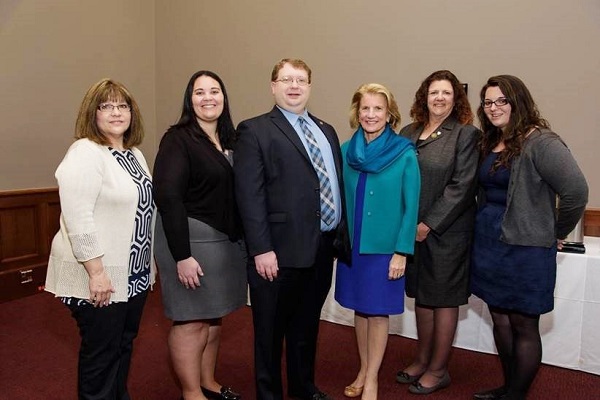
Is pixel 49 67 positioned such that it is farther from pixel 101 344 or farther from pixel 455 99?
pixel 455 99

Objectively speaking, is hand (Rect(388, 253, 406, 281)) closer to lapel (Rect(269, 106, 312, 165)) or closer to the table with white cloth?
lapel (Rect(269, 106, 312, 165))

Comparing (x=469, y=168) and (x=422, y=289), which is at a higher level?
(x=469, y=168)

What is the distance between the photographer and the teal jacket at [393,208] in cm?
222

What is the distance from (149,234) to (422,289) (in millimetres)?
1286

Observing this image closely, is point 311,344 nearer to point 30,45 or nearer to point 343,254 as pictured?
point 343,254

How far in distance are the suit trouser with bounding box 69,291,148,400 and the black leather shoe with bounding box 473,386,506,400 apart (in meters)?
1.66

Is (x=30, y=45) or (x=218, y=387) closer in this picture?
(x=218, y=387)

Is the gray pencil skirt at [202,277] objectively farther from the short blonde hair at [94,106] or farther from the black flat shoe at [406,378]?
the black flat shoe at [406,378]

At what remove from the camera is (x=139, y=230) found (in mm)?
1912

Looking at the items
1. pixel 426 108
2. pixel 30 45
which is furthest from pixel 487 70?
pixel 30 45

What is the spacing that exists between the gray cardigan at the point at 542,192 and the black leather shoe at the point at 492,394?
32.7 inches

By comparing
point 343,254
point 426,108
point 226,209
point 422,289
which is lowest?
point 422,289

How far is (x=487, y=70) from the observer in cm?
375

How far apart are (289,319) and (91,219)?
0.95 metres
